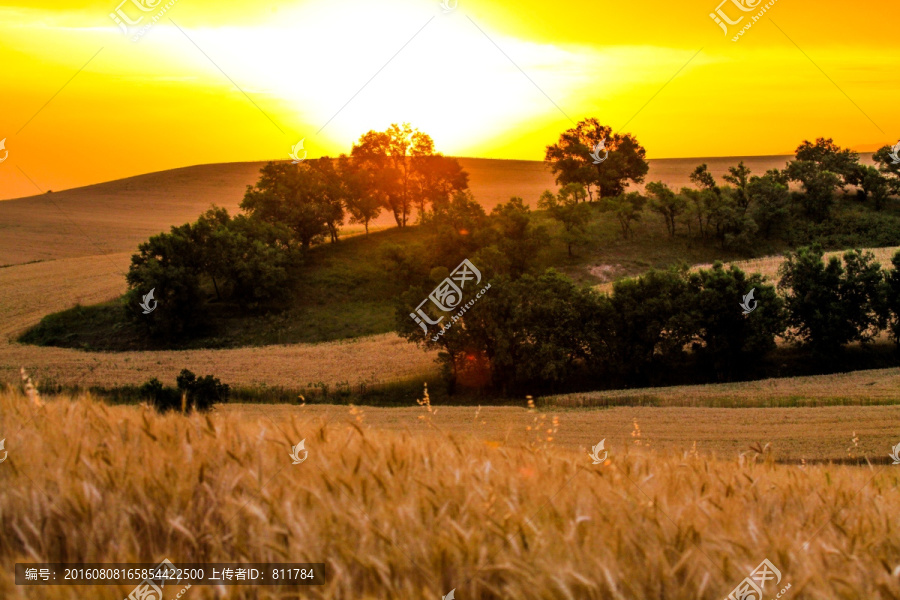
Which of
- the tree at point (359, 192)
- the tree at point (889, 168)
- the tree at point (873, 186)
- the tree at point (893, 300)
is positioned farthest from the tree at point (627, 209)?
the tree at point (893, 300)

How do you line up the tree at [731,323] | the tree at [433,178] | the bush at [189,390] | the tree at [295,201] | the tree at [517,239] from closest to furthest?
the bush at [189,390], the tree at [731,323], the tree at [517,239], the tree at [295,201], the tree at [433,178]

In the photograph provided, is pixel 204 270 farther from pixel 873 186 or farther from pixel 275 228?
pixel 873 186

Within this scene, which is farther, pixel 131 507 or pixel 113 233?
pixel 113 233

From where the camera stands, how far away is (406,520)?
3172 millimetres

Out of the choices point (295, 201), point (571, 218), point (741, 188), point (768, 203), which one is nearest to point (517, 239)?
point (571, 218)

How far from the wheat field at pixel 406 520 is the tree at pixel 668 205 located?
266 feet

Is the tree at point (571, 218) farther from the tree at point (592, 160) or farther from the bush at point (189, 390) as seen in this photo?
the bush at point (189, 390)

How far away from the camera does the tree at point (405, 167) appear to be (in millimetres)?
87250

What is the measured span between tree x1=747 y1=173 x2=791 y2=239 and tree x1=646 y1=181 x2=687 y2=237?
31.5ft

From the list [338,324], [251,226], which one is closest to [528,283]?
[338,324]

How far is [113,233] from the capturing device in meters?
96.1

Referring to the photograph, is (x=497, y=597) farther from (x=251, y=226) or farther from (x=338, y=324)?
(x=251, y=226)

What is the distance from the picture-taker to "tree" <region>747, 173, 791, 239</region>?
8169 centimetres

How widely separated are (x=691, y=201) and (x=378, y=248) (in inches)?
1530
